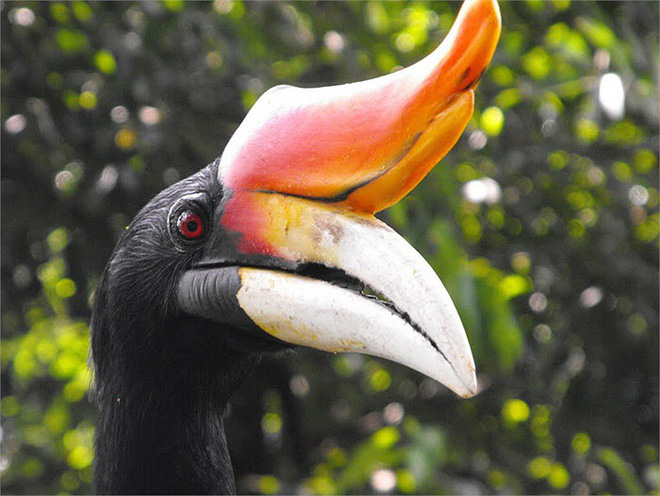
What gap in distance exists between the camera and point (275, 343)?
1278mm

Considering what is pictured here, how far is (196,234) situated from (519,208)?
4.81ft

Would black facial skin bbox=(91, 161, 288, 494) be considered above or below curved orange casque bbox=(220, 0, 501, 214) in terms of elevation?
below

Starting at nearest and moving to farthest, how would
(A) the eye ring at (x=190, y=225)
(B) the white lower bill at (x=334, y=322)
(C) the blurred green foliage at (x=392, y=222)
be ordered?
(B) the white lower bill at (x=334, y=322)
(A) the eye ring at (x=190, y=225)
(C) the blurred green foliage at (x=392, y=222)

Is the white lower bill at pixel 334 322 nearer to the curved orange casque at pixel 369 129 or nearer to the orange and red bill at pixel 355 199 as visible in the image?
the orange and red bill at pixel 355 199

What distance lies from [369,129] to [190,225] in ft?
1.01

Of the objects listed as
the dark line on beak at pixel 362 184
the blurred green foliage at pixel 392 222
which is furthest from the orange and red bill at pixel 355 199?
the blurred green foliage at pixel 392 222

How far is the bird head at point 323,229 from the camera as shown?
1065 millimetres

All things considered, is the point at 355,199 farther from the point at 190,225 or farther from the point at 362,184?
the point at 190,225

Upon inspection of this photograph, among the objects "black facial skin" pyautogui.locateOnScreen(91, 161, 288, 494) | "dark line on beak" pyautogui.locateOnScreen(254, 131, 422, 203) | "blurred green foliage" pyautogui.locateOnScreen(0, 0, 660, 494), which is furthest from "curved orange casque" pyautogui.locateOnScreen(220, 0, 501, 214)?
"blurred green foliage" pyautogui.locateOnScreen(0, 0, 660, 494)

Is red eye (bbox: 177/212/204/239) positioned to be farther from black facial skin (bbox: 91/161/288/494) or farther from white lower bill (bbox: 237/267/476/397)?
white lower bill (bbox: 237/267/476/397)

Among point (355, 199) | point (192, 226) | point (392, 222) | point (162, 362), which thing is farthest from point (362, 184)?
point (392, 222)

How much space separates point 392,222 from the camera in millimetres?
2162

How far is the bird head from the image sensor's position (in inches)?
41.9

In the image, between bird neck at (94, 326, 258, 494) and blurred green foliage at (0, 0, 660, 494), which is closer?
bird neck at (94, 326, 258, 494)
